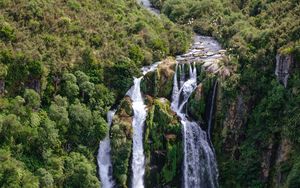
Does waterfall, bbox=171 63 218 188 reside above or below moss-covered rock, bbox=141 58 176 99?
below

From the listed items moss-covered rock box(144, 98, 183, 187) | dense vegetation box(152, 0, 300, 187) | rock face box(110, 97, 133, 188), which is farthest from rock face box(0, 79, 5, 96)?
dense vegetation box(152, 0, 300, 187)

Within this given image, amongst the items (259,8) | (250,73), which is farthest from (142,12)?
(250,73)

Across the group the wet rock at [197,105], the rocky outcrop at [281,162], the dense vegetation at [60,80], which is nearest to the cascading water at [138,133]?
the dense vegetation at [60,80]

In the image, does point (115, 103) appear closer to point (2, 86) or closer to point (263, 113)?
point (2, 86)

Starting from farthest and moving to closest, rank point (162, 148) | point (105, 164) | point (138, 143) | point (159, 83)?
point (159, 83), point (138, 143), point (162, 148), point (105, 164)

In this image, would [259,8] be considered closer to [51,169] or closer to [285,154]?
[285,154]

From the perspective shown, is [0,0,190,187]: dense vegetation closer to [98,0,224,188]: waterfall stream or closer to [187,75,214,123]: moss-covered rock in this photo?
[98,0,224,188]: waterfall stream

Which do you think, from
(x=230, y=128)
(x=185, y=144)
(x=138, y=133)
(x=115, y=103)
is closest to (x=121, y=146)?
(x=138, y=133)
